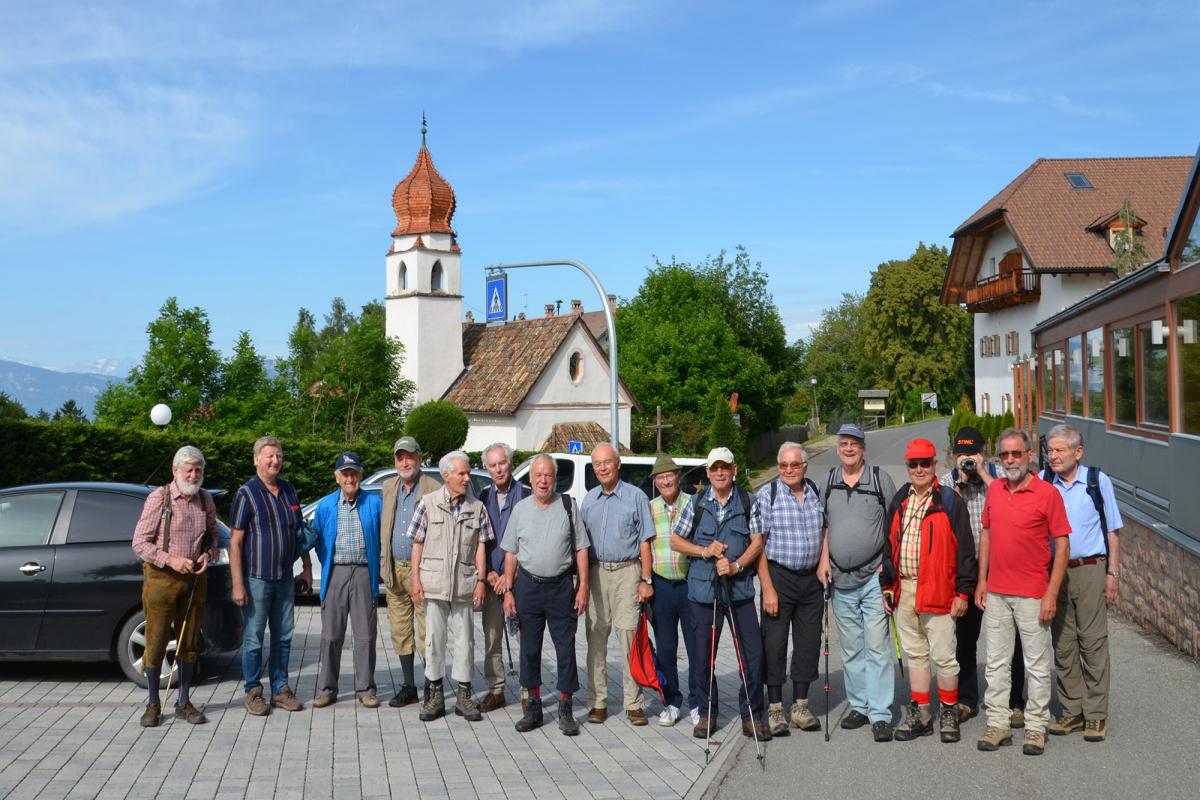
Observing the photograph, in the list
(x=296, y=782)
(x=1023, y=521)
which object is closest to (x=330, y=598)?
(x=296, y=782)

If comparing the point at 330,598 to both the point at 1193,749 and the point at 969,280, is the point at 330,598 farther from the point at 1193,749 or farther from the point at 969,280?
the point at 969,280

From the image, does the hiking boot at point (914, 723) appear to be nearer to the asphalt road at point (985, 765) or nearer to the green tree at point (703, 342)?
the asphalt road at point (985, 765)

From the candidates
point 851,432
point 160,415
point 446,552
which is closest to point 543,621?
point 446,552

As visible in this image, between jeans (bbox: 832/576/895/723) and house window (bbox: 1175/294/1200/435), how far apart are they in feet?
16.2

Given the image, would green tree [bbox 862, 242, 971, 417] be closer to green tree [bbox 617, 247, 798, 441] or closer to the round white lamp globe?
green tree [bbox 617, 247, 798, 441]

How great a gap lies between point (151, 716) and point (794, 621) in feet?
14.2

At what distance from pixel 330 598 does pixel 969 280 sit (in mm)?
51757

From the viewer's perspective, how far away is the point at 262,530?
785 cm

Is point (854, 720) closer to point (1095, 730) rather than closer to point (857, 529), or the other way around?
point (857, 529)

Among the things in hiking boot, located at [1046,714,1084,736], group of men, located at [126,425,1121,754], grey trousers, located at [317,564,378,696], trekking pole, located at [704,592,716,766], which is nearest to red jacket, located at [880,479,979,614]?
group of men, located at [126,425,1121,754]

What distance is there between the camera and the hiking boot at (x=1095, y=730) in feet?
23.5

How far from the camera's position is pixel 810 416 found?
343 ft

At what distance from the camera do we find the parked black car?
8531 millimetres

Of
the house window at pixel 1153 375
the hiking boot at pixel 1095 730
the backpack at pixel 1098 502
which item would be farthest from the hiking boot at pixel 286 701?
the house window at pixel 1153 375
